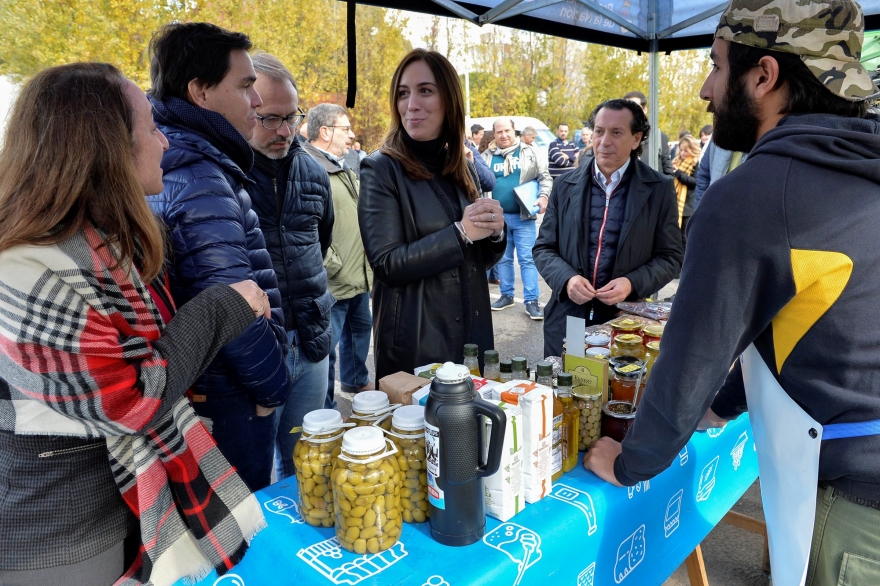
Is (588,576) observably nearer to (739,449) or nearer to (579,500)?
(579,500)

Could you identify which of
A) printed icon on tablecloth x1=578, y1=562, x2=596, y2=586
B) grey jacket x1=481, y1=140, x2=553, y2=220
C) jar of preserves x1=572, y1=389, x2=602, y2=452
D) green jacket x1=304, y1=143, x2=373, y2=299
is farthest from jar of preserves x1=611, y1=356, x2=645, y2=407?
grey jacket x1=481, y1=140, x2=553, y2=220

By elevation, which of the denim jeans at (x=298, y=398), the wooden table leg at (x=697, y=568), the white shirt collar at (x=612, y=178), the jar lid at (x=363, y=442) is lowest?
the wooden table leg at (x=697, y=568)

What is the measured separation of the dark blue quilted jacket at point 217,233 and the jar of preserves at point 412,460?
56 centimetres

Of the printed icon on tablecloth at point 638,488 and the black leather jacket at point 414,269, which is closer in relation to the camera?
the printed icon on tablecloth at point 638,488

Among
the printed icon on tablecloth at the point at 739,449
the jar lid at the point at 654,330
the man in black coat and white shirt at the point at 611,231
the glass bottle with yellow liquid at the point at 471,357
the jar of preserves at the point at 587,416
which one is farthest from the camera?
the man in black coat and white shirt at the point at 611,231

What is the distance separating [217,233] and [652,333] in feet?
4.92

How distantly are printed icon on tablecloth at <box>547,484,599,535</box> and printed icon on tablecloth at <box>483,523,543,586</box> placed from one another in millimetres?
169

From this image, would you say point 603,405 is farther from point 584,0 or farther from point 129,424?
point 584,0

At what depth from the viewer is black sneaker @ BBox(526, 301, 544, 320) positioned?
6.57 meters

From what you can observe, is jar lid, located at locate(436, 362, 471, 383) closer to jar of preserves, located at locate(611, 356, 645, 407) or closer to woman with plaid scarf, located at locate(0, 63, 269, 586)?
woman with plaid scarf, located at locate(0, 63, 269, 586)

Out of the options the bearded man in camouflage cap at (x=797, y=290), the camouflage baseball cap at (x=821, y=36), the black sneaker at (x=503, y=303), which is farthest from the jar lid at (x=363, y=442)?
the black sneaker at (x=503, y=303)

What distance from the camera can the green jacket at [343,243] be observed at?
4160 millimetres

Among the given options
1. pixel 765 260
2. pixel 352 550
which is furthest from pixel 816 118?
pixel 352 550

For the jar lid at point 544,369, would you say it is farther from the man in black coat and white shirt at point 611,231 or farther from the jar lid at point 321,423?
the man in black coat and white shirt at point 611,231
